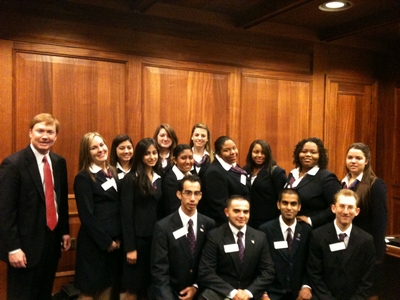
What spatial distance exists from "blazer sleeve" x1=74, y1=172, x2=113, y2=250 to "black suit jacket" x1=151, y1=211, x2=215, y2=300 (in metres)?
0.34

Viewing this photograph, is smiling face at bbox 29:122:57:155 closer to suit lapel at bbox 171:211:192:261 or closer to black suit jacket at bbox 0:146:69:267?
black suit jacket at bbox 0:146:69:267

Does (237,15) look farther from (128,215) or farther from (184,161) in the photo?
(128,215)

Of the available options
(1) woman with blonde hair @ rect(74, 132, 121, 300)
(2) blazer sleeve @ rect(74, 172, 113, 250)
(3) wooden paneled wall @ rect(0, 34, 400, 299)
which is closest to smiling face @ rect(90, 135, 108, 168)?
(1) woman with blonde hair @ rect(74, 132, 121, 300)

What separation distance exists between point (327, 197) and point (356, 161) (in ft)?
1.11

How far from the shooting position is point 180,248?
2.66 m

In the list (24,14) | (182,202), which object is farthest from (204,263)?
(24,14)

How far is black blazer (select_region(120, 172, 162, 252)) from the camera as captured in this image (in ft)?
8.97

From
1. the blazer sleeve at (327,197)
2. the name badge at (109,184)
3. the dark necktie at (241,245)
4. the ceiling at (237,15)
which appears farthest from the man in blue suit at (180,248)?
the ceiling at (237,15)

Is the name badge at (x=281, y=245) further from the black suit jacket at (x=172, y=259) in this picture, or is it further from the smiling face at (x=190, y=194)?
the smiling face at (x=190, y=194)

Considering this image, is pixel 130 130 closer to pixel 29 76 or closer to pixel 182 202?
pixel 29 76

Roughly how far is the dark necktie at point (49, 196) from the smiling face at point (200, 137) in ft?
4.07

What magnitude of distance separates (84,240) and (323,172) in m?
1.82

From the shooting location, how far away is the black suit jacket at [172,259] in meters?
2.61

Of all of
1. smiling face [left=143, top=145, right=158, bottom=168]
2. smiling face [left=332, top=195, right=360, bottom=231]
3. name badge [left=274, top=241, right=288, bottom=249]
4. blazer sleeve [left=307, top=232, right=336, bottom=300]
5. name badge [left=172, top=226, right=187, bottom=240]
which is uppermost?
smiling face [left=143, top=145, right=158, bottom=168]
